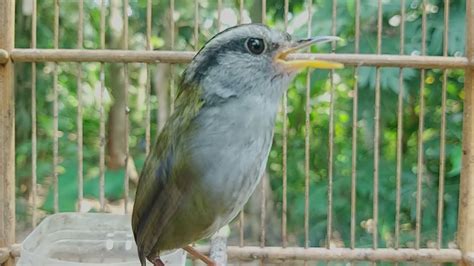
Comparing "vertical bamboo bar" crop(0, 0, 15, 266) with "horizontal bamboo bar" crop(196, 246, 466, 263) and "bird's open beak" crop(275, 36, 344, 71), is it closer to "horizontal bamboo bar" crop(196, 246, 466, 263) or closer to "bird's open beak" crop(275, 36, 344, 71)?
"horizontal bamboo bar" crop(196, 246, 466, 263)

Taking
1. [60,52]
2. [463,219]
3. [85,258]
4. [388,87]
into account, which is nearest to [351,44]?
[388,87]

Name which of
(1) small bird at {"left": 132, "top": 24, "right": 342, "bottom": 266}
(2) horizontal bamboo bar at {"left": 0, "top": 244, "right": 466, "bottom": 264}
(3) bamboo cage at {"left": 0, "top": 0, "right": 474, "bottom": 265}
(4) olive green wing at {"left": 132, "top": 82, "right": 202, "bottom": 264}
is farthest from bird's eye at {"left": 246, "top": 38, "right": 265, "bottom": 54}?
(2) horizontal bamboo bar at {"left": 0, "top": 244, "right": 466, "bottom": 264}

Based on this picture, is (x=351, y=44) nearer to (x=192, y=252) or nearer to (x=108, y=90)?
(x=192, y=252)

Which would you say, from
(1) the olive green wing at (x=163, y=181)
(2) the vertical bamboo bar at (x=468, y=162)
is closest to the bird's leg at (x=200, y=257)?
(1) the olive green wing at (x=163, y=181)

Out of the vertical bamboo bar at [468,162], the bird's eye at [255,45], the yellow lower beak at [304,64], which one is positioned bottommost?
the vertical bamboo bar at [468,162]

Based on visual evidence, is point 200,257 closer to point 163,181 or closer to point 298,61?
point 163,181

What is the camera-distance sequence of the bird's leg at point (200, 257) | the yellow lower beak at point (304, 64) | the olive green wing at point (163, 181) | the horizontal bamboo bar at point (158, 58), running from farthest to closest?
the horizontal bamboo bar at point (158, 58)
the bird's leg at point (200, 257)
the olive green wing at point (163, 181)
the yellow lower beak at point (304, 64)

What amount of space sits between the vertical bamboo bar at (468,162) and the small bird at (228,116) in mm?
941

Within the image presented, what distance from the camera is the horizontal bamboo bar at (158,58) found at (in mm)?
2268

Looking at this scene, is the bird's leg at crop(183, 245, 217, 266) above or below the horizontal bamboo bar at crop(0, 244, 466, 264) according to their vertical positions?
above

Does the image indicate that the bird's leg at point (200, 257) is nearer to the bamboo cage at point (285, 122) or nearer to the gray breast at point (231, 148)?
the gray breast at point (231, 148)

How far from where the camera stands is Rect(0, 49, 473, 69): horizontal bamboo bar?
7.44 feet

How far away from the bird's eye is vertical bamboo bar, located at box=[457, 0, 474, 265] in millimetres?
989

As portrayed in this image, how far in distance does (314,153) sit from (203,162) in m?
1.54
